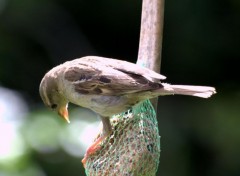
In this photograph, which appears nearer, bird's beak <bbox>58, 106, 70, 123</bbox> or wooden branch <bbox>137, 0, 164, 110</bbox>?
wooden branch <bbox>137, 0, 164, 110</bbox>

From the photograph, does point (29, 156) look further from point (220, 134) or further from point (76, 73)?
point (220, 134)

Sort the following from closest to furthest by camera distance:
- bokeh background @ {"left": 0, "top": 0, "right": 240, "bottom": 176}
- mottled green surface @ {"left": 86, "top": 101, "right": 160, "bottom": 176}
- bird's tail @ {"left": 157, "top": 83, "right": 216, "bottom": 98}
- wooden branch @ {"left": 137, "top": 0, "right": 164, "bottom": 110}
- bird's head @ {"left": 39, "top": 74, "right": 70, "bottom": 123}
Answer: bird's tail @ {"left": 157, "top": 83, "right": 216, "bottom": 98}
mottled green surface @ {"left": 86, "top": 101, "right": 160, "bottom": 176}
wooden branch @ {"left": 137, "top": 0, "right": 164, "bottom": 110}
bird's head @ {"left": 39, "top": 74, "right": 70, "bottom": 123}
bokeh background @ {"left": 0, "top": 0, "right": 240, "bottom": 176}

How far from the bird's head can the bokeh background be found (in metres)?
0.52

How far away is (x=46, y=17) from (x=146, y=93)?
113 inches

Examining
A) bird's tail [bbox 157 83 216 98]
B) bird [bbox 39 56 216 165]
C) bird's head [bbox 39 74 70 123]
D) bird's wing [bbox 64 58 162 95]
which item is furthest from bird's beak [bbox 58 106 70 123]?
bird's tail [bbox 157 83 216 98]

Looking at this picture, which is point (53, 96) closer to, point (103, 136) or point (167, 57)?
point (103, 136)

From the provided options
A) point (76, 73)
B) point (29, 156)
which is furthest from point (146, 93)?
point (29, 156)

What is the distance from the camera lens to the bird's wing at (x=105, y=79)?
218 inches

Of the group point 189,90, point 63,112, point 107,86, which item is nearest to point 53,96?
point 63,112

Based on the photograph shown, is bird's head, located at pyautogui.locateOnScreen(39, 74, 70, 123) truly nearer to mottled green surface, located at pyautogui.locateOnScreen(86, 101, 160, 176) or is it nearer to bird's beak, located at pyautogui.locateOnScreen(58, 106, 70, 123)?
bird's beak, located at pyautogui.locateOnScreen(58, 106, 70, 123)

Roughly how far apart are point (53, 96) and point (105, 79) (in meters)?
0.59

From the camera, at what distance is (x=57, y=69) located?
612 centimetres

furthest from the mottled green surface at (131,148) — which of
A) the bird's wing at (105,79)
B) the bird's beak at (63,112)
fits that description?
the bird's beak at (63,112)

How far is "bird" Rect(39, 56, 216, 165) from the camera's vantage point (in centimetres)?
545
